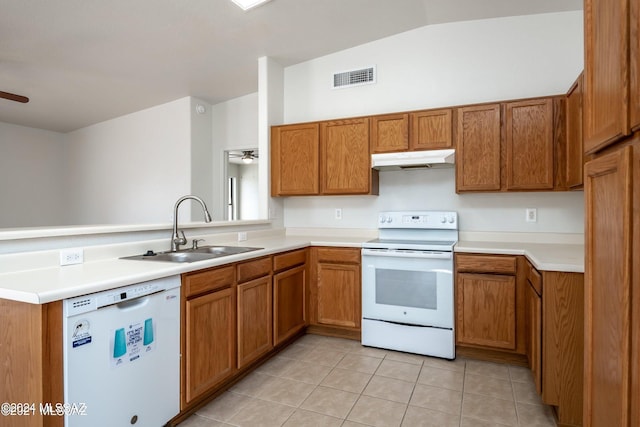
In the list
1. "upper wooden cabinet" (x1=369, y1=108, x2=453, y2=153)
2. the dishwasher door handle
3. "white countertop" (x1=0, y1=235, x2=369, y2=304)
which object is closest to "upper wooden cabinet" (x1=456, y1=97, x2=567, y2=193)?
"upper wooden cabinet" (x1=369, y1=108, x2=453, y2=153)

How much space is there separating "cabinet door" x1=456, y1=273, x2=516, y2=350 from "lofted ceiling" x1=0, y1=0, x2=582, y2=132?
2.29 metres

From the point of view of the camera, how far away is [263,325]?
2.68 metres

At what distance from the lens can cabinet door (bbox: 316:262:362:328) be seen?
10.6 ft

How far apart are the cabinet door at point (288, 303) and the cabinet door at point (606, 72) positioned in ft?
7.36


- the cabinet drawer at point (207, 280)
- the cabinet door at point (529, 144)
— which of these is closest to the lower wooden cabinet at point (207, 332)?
the cabinet drawer at point (207, 280)

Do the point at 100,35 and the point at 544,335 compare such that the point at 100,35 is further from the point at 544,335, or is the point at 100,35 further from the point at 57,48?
the point at 544,335

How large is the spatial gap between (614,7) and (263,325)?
2.51 m

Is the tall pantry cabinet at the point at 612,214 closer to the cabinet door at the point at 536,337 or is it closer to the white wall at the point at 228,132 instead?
the cabinet door at the point at 536,337

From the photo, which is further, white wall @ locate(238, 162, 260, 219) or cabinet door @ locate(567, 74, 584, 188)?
white wall @ locate(238, 162, 260, 219)

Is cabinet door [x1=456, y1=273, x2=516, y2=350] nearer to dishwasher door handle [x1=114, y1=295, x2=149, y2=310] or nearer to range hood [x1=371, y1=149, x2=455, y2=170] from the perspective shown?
range hood [x1=371, y1=149, x2=455, y2=170]

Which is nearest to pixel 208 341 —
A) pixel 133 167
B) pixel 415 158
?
pixel 415 158

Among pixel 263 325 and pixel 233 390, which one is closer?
pixel 233 390

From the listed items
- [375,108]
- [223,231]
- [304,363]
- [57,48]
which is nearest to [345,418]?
[304,363]

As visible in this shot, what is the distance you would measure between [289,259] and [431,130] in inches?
65.8
